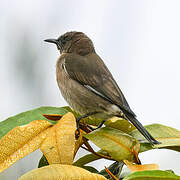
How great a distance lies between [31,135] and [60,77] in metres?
1.94

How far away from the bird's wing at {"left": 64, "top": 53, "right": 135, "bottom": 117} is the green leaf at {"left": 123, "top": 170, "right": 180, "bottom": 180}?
5.83ft

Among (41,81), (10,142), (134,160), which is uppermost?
(10,142)

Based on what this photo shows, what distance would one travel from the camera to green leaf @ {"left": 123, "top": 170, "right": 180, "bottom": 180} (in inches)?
48.5

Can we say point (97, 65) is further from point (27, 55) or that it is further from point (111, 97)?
point (27, 55)

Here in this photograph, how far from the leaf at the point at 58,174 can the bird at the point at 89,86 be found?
4.90 feet

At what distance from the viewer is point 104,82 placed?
Result: 11.0 feet

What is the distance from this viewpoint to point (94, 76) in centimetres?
344

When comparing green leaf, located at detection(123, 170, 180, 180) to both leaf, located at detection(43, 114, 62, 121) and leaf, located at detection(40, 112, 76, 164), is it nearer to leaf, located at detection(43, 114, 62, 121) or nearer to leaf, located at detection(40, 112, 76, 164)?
leaf, located at detection(40, 112, 76, 164)

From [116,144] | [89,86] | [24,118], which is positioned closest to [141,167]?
[116,144]

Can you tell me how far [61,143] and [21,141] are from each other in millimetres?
177

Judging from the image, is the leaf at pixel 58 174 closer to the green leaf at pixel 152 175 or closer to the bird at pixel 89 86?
the green leaf at pixel 152 175

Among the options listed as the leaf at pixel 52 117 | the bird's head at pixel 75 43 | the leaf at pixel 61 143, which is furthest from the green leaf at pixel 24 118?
the bird's head at pixel 75 43

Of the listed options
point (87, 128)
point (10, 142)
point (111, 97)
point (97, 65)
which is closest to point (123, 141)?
point (87, 128)

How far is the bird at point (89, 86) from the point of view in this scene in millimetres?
3066
